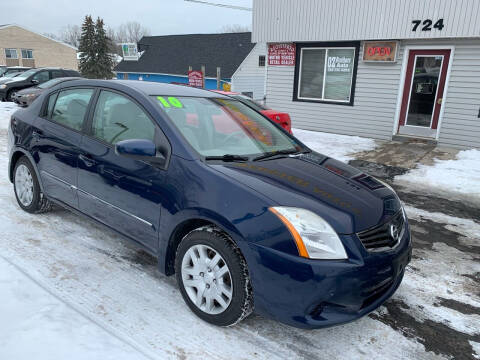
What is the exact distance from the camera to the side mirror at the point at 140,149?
2.82m

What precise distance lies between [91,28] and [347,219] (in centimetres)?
3990

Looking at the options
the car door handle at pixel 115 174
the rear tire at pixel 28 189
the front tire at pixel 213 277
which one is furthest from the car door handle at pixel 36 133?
the front tire at pixel 213 277

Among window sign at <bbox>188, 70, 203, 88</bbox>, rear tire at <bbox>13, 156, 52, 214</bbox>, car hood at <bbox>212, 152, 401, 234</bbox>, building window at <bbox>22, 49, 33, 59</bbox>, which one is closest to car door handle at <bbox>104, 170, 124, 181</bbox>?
car hood at <bbox>212, 152, 401, 234</bbox>

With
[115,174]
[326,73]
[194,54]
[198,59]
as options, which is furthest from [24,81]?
[194,54]

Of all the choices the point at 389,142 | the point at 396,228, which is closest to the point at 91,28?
the point at 389,142

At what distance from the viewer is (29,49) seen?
51406 mm

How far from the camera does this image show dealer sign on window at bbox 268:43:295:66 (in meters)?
12.4

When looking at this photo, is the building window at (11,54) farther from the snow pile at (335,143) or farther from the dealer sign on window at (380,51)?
the dealer sign on window at (380,51)

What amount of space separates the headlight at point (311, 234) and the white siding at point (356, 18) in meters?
9.41

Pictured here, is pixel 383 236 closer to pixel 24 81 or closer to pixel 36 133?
pixel 36 133

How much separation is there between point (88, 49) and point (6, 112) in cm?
2569

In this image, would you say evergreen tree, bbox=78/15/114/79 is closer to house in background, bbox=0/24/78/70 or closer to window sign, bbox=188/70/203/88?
house in background, bbox=0/24/78/70

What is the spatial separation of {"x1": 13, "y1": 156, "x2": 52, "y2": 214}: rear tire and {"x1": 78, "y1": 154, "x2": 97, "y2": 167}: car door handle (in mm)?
1122

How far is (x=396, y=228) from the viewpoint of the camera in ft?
8.97
